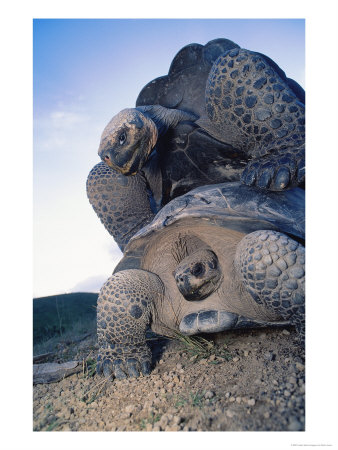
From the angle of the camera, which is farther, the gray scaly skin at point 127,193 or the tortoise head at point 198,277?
the gray scaly skin at point 127,193

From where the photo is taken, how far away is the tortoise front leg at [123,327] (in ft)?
7.53

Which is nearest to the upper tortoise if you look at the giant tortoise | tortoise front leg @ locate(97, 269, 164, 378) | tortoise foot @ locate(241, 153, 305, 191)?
tortoise foot @ locate(241, 153, 305, 191)

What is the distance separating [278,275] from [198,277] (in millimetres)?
600

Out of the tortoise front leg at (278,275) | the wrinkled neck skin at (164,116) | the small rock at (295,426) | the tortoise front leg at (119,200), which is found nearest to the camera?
the small rock at (295,426)

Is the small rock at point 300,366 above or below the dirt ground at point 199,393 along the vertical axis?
above

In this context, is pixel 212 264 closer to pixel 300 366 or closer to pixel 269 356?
pixel 269 356

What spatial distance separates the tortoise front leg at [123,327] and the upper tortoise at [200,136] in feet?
3.07

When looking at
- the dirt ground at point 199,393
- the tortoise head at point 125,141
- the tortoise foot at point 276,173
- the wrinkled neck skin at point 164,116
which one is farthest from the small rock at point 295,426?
the wrinkled neck skin at point 164,116

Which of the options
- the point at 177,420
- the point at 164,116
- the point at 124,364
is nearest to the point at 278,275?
the point at 177,420

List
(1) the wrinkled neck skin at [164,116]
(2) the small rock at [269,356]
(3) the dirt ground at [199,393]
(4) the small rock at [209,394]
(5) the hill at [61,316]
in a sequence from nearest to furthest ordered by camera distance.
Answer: (3) the dirt ground at [199,393] < (4) the small rock at [209,394] < (2) the small rock at [269,356] < (1) the wrinkled neck skin at [164,116] < (5) the hill at [61,316]

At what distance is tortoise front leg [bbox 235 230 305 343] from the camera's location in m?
1.83

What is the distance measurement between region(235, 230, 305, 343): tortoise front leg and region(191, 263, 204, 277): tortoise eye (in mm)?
387

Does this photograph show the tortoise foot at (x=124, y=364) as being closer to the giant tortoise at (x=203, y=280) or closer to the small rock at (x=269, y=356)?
the giant tortoise at (x=203, y=280)
